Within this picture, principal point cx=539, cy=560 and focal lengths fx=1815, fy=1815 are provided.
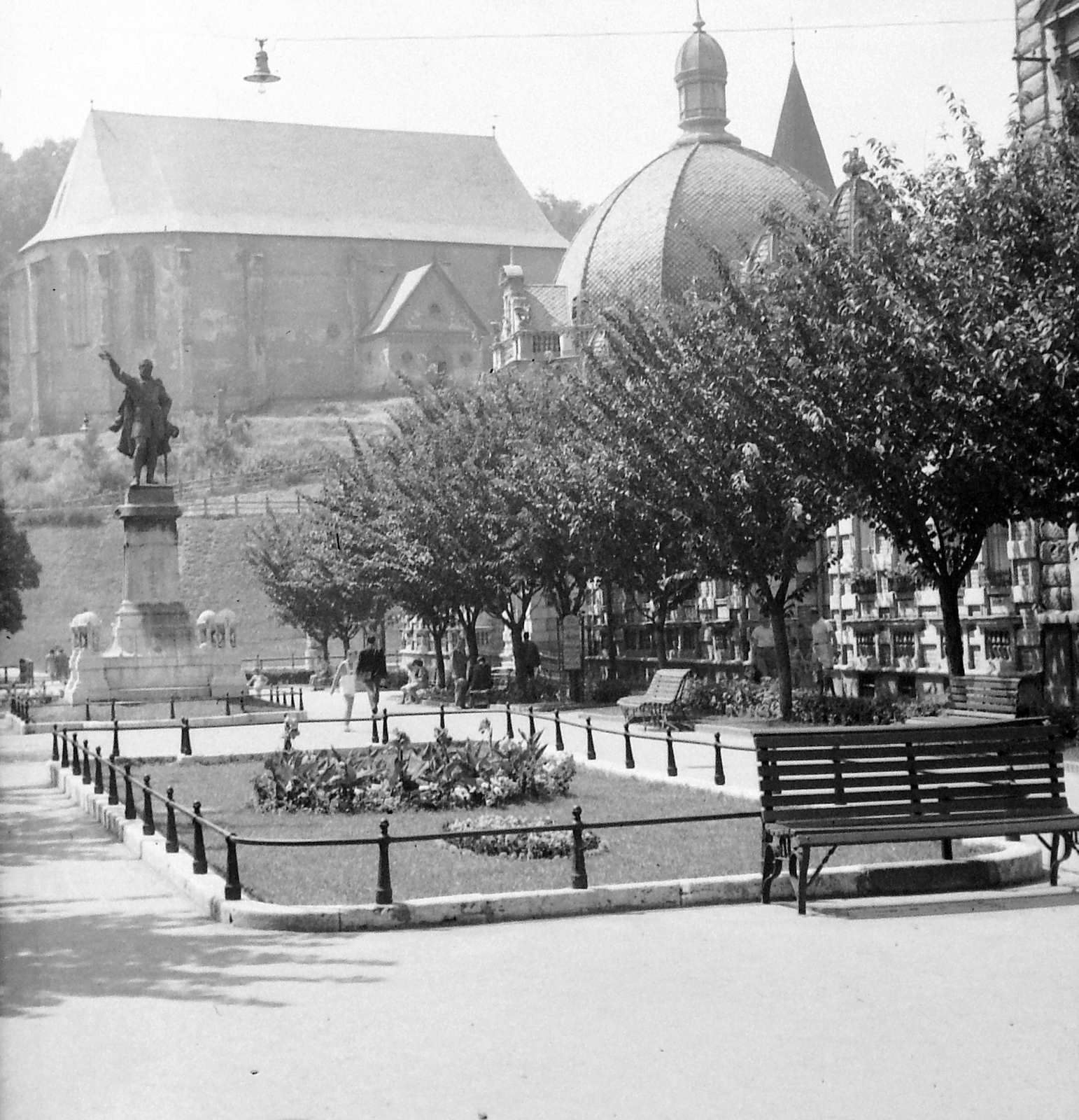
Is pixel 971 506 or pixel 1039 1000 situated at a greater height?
pixel 971 506

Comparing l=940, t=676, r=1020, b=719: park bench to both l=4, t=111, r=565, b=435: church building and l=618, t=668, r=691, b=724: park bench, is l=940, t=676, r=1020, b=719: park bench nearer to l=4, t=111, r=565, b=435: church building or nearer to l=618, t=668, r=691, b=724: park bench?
l=618, t=668, r=691, b=724: park bench

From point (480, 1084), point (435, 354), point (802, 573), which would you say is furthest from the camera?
point (435, 354)

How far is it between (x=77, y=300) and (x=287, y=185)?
15.7 meters

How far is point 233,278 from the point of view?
373ft

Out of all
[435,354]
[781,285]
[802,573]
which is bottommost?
[802,573]

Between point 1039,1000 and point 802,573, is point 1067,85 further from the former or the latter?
point 802,573

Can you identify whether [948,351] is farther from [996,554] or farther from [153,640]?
[153,640]

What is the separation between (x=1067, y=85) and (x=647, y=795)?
365 inches

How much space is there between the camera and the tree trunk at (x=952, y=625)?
76.0ft

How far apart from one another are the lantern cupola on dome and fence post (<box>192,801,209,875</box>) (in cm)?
7319

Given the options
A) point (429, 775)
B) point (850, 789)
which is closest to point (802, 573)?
point (429, 775)

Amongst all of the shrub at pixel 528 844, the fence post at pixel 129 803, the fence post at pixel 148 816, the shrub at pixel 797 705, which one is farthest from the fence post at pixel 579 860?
the shrub at pixel 797 705

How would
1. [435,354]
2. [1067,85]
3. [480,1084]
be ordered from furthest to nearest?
[435,354] → [1067,85] → [480,1084]

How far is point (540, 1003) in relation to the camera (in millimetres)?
8883
